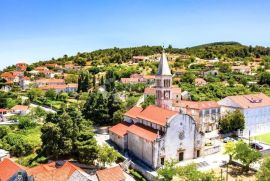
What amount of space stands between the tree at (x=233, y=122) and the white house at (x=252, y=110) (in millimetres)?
3322

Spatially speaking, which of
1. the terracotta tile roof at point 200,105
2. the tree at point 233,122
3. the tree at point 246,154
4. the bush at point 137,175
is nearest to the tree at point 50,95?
the terracotta tile roof at point 200,105

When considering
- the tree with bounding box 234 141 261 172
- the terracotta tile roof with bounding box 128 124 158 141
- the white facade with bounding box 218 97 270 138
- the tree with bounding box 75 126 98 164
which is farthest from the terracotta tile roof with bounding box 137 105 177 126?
the white facade with bounding box 218 97 270 138

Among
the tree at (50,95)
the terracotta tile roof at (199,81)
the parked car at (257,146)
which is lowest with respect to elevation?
the parked car at (257,146)

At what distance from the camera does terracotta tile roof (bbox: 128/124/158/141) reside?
49.0 meters

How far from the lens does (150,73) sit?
452 feet

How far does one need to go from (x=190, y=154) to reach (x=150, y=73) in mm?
87204

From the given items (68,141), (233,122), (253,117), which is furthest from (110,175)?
(253,117)

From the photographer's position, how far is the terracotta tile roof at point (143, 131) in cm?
4902

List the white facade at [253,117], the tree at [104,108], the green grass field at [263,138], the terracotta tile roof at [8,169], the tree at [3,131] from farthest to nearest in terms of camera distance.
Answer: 1. the white facade at [253,117]
2. the tree at [104,108]
3. the green grass field at [263,138]
4. the tree at [3,131]
5. the terracotta tile roof at [8,169]

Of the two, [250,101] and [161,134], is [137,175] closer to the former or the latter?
[161,134]

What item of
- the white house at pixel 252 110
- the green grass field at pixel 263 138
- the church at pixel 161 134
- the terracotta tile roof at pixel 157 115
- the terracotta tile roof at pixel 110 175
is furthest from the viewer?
the white house at pixel 252 110

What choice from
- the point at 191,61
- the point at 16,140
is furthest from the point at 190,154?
the point at 191,61

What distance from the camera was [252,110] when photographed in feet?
226

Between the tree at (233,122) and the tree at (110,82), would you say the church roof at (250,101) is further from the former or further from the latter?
the tree at (110,82)
